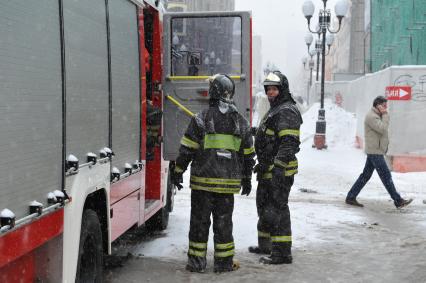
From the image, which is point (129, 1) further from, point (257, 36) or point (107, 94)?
point (257, 36)

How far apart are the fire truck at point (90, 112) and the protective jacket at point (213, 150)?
504mm

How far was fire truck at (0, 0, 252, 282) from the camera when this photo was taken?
330 centimetres

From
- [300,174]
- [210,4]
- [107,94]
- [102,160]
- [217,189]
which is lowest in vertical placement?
[300,174]

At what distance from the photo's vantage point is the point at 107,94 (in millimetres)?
5039

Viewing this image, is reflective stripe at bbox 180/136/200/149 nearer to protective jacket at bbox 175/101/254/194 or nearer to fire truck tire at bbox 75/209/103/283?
protective jacket at bbox 175/101/254/194

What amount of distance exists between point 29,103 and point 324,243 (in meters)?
5.04

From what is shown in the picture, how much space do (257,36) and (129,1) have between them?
178951 millimetres

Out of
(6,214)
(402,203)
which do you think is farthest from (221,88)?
(402,203)

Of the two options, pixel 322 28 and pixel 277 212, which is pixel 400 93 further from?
pixel 277 212

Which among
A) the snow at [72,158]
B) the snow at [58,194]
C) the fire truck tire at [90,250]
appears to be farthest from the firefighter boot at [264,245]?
the snow at [58,194]

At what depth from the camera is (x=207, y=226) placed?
247 inches

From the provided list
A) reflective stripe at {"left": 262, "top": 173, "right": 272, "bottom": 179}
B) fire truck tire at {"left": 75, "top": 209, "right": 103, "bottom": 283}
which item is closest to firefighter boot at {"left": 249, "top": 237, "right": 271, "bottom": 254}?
reflective stripe at {"left": 262, "top": 173, "right": 272, "bottom": 179}

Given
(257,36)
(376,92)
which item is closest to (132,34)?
(376,92)

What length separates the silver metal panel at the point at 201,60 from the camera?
7.29m
